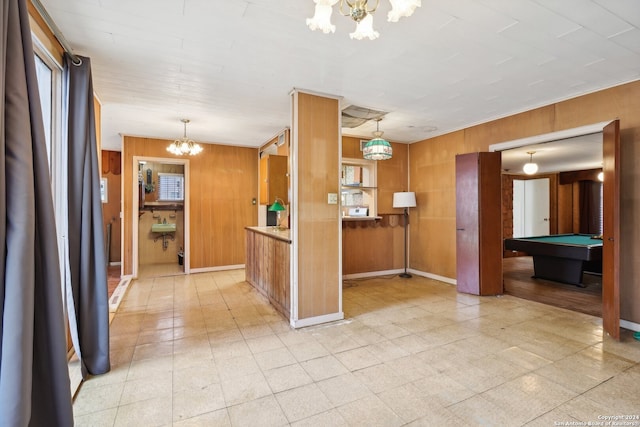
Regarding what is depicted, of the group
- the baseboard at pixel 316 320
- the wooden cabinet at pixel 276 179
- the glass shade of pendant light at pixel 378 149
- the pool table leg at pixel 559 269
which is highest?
the glass shade of pendant light at pixel 378 149

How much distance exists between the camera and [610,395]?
2072 millimetres

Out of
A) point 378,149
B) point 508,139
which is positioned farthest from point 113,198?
point 508,139

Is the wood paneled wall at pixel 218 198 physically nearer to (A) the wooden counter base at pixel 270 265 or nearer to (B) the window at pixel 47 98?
(A) the wooden counter base at pixel 270 265

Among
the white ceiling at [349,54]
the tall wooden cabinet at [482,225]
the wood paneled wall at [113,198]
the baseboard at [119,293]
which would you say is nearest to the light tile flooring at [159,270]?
the baseboard at [119,293]

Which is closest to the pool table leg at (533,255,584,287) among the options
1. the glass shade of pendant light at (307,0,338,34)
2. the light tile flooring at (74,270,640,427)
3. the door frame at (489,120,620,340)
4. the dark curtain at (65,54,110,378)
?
the light tile flooring at (74,270,640,427)

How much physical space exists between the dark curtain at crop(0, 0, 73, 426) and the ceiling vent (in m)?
3.30

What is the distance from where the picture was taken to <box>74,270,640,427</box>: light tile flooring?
192cm

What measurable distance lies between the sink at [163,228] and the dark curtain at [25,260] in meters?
6.01

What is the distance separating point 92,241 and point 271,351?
171cm

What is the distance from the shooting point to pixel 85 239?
2.29 metres

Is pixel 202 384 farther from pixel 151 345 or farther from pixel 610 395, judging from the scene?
pixel 610 395

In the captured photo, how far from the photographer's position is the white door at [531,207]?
8.59 meters

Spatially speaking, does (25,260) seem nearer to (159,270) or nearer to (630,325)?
(630,325)

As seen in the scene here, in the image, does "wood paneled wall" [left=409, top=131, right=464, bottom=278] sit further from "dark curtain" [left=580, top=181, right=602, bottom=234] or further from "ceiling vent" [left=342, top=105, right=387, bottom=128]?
"dark curtain" [left=580, top=181, right=602, bottom=234]
